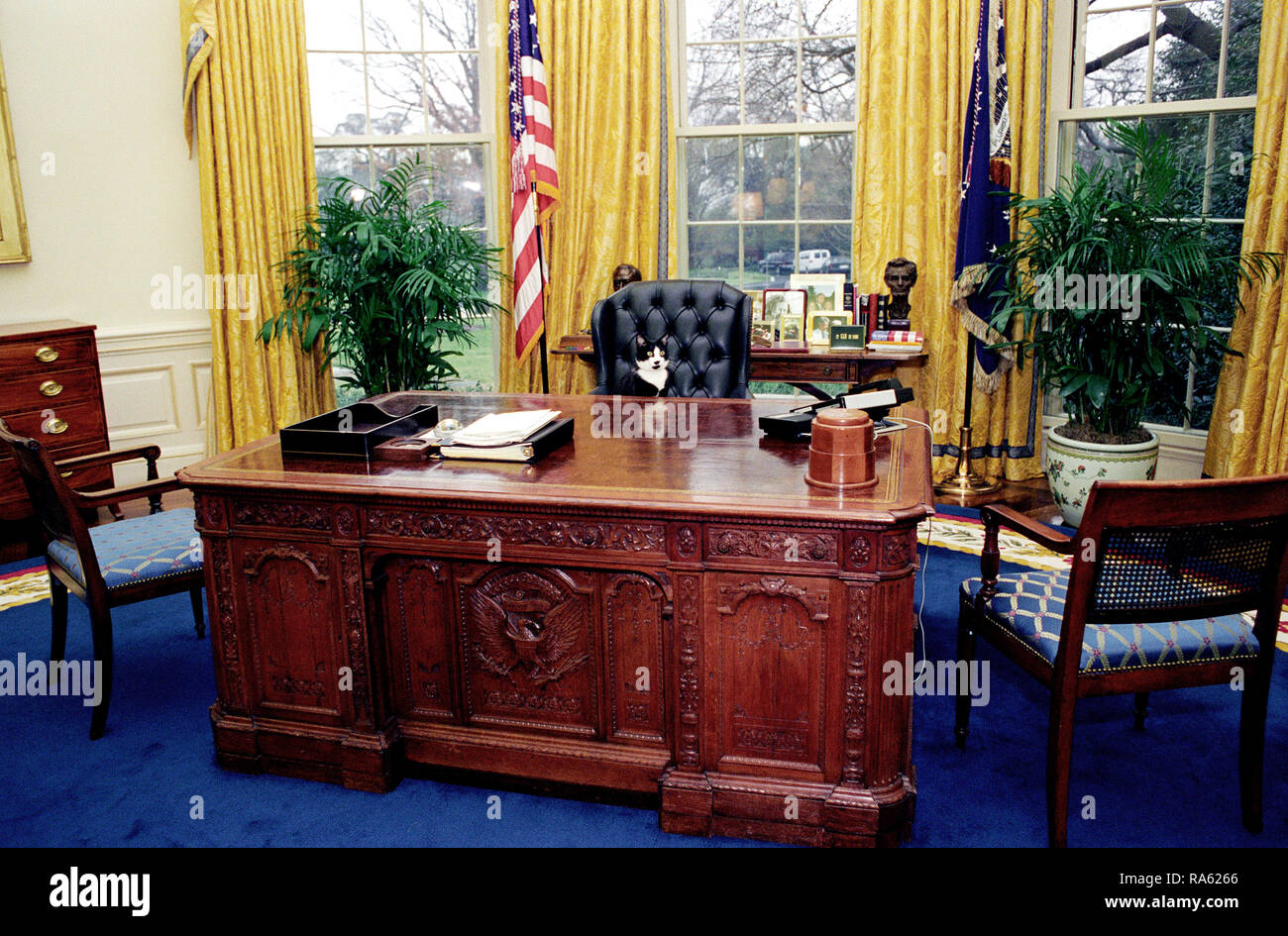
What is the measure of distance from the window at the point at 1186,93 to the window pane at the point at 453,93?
2.85 m

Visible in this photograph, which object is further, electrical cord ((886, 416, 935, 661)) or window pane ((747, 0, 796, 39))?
window pane ((747, 0, 796, 39))

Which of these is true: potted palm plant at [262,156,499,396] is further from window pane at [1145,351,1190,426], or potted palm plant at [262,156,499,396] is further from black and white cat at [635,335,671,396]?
window pane at [1145,351,1190,426]

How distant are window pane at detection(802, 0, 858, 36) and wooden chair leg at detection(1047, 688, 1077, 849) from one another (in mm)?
3815

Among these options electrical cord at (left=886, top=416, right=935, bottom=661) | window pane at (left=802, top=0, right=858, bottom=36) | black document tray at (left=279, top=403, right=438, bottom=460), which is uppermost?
window pane at (left=802, top=0, right=858, bottom=36)

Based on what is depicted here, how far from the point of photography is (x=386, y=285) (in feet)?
15.5

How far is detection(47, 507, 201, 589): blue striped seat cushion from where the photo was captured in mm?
2867

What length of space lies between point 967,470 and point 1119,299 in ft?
3.70

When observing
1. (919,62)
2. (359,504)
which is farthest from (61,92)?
(919,62)

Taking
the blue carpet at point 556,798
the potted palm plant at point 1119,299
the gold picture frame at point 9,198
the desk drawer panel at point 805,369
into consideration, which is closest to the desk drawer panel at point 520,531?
the blue carpet at point 556,798

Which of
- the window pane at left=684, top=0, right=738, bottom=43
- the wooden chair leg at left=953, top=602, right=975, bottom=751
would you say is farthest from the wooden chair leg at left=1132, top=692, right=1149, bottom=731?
the window pane at left=684, top=0, right=738, bottom=43

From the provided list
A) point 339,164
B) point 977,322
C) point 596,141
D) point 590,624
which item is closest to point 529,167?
point 596,141
